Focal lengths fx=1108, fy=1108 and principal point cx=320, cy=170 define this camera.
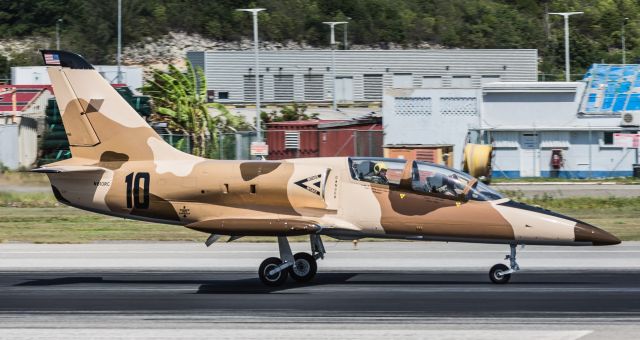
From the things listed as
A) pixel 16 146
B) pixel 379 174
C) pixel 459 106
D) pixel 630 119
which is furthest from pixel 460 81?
pixel 379 174

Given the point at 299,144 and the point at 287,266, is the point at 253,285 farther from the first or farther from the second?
the point at 299,144

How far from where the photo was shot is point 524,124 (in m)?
53.1

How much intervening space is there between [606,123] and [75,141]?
123 feet

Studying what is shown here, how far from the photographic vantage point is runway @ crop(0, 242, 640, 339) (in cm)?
1466

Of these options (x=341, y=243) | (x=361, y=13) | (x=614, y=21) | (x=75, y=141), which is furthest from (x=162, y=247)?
(x=614, y=21)

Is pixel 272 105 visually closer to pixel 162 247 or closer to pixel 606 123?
pixel 606 123

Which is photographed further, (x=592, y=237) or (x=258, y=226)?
(x=258, y=226)

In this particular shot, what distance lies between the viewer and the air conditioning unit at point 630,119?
52531mm

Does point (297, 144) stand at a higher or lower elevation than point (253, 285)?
higher

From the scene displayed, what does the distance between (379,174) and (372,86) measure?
57633 mm

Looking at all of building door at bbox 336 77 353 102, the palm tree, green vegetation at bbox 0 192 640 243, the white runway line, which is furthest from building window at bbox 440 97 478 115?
the white runway line

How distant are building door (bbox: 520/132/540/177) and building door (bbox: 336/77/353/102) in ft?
80.5

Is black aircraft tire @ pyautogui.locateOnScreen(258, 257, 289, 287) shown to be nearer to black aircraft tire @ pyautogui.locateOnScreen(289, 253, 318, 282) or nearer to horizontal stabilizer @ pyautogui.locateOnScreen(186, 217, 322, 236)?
black aircraft tire @ pyautogui.locateOnScreen(289, 253, 318, 282)

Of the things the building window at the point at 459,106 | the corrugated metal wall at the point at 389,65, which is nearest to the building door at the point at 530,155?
the building window at the point at 459,106
